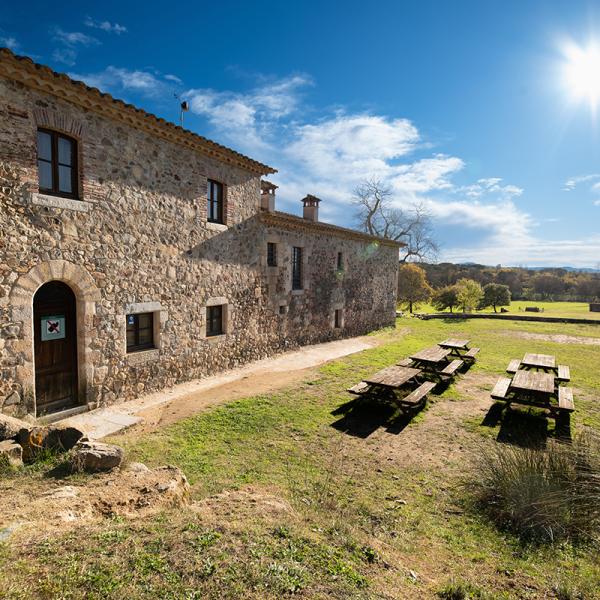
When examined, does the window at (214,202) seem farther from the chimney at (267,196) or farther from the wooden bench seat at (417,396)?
the wooden bench seat at (417,396)

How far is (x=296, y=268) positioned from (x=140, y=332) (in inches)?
284

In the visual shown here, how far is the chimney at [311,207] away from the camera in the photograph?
16562mm

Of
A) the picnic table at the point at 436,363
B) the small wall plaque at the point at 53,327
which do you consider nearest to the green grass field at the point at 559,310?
the picnic table at the point at 436,363

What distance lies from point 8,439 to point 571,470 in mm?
7354

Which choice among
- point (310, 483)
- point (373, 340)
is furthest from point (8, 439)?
point (373, 340)

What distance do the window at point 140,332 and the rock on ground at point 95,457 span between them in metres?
3.98

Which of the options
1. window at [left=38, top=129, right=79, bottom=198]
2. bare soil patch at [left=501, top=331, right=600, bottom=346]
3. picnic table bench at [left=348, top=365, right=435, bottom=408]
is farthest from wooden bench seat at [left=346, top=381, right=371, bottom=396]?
bare soil patch at [left=501, top=331, right=600, bottom=346]

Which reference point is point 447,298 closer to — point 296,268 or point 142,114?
Answer: point 296,268

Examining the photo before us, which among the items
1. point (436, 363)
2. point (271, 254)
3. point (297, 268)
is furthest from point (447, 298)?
point (271, 254)

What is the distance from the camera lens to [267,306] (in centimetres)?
1277

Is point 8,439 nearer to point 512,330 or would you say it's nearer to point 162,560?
point 162,560

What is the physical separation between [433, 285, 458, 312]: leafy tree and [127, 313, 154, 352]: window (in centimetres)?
2661

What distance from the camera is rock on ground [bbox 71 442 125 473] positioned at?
4492 millimetres

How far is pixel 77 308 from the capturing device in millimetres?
7418
